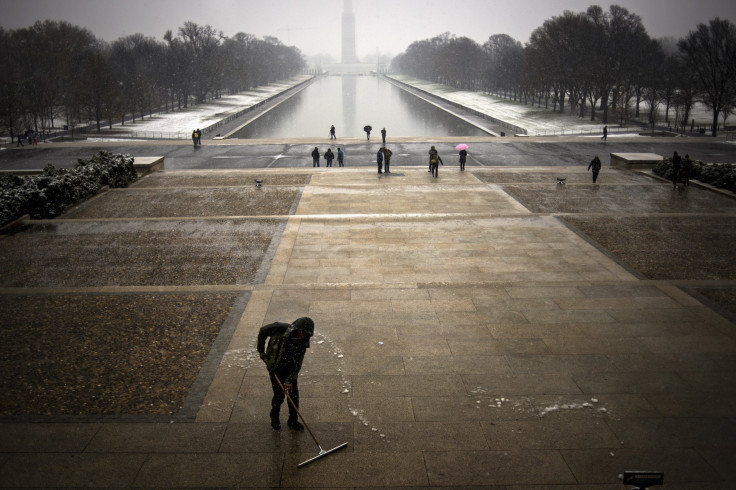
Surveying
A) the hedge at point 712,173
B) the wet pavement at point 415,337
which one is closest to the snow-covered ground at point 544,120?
the hedge at point 712,173

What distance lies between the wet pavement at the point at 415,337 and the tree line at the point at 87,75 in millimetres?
42004

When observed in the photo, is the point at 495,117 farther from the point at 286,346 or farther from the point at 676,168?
the point at 286,346

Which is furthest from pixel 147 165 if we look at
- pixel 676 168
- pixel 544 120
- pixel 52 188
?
pixel 544 120

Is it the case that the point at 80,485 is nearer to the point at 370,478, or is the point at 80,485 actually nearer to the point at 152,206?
the point at 370,478

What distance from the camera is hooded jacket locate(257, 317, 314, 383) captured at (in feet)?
21.1

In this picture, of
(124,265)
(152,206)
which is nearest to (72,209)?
(152,206)

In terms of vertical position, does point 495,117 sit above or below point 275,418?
above

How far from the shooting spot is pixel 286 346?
255 inches

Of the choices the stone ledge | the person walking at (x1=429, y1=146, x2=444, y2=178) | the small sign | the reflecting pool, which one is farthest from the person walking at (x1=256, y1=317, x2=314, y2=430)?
the reflecting pool

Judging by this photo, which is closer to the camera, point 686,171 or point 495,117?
point 686,171

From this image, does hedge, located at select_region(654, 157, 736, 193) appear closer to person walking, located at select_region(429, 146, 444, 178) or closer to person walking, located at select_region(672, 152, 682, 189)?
person walking, located at select_region(672, 152, 682, 189)

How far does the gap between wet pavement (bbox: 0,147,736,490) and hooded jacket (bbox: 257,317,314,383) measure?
0.90 m

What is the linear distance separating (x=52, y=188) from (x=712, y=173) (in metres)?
26.0

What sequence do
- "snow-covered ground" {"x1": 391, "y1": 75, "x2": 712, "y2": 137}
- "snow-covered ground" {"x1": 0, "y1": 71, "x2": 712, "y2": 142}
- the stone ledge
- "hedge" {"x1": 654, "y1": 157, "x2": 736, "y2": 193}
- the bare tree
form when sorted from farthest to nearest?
"snow-covered ground" {"x1": 391, "y1": 75, "x2": 712, "y2": 137} < "snow-covered ground" {"x1": 0, "y1": 71, "x2": 712, "y2": 142} < the bare tree < the stone ledge < "hedge" {"x1": 654, "y1": 157, "x2": 736, "y2": 193}
